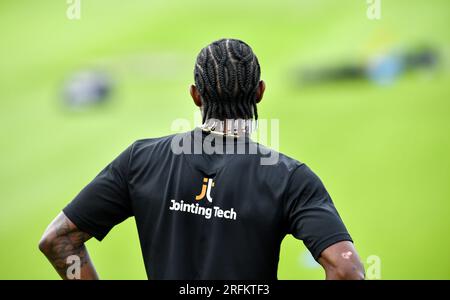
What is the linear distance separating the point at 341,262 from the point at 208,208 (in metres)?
0.37

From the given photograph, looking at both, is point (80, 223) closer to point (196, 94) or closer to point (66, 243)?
point (66, 243)

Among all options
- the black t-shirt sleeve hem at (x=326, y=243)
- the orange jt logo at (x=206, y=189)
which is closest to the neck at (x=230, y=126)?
the orange jt logo at (x=206, y=189)

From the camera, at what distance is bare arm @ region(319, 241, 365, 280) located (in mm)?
1981

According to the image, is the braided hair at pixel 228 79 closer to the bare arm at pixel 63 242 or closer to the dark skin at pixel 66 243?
the dark skin at pixel 66 243

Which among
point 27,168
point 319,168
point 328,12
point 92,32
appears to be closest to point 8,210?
point 27,168

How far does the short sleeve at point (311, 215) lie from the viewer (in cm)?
200

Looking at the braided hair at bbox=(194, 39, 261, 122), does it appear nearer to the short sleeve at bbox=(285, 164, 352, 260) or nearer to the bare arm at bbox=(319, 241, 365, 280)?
the short sleeve at bbox=(285, 164, 352, 260)

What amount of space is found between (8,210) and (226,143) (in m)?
4.12

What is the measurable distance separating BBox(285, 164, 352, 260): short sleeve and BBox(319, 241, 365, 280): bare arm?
1 centimetres

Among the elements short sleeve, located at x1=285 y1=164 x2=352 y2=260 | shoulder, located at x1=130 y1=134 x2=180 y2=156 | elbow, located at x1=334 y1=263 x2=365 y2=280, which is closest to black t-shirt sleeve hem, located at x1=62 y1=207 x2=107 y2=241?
shoulder, located at x1=130 y1=134 x2=180 y2=156

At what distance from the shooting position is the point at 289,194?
6.71ft

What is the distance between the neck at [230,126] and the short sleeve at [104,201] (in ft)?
0.77

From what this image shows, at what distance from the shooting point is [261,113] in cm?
633

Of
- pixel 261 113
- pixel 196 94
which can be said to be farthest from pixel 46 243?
pixel 261 113
